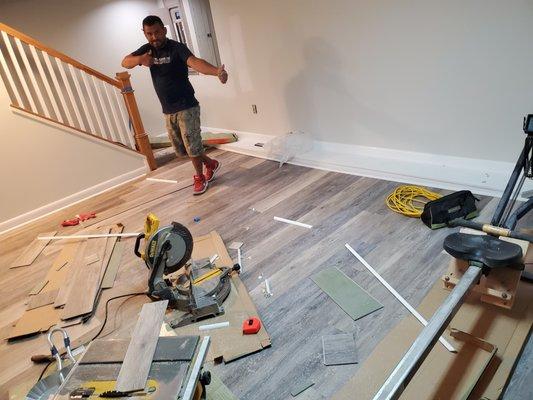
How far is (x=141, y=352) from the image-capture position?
123 centimetres

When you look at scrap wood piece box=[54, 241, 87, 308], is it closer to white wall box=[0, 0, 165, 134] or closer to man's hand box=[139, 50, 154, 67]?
man's hand box=[139, 50, 154, 67]

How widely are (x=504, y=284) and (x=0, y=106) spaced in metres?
4.09

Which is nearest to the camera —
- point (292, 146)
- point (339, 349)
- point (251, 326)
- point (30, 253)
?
point (339, 349)

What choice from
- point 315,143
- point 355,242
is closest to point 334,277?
point 355,242

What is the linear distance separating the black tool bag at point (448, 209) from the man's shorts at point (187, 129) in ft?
6.97

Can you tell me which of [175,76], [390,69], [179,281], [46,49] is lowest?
[179,281]

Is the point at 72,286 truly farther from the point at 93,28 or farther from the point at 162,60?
the point at 93,28

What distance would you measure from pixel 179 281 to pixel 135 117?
2630 millimetres

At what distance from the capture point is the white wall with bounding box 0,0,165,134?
14.5 ft

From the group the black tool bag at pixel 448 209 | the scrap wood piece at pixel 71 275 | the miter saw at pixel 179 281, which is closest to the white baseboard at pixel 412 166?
the black tool bag at pixel 448 209

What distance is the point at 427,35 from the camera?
9.17ft

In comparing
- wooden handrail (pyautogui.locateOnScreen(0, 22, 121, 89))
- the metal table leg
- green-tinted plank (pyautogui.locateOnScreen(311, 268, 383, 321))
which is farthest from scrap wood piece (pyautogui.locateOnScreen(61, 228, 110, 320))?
wooden handrail (pyautogui.locateOnScreen(0, 22, 121, 89))

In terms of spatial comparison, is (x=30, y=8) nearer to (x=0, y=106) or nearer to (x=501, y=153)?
(x=0, y=106)

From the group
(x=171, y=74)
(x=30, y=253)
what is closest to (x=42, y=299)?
(x=30, y=253)
